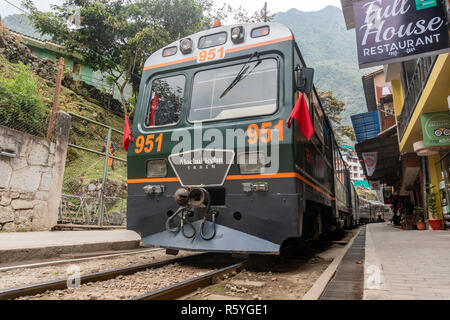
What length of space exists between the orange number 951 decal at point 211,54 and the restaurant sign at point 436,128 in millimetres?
7009

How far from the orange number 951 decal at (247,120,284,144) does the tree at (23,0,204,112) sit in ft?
51.0

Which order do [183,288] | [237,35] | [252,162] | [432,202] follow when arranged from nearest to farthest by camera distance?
[183,288] < [252,162] < [237,35] < [432,202]

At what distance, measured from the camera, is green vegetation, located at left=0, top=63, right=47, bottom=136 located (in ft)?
22.8

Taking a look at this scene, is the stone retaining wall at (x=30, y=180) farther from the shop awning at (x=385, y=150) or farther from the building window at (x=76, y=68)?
the building window at (x=76, y=68)

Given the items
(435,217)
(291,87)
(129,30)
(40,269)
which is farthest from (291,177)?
(129,30)

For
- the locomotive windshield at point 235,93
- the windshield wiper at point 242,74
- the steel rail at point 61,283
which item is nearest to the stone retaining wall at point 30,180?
the steel rail at point 61,283

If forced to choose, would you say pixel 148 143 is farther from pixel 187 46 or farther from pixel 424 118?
pixel 424 118

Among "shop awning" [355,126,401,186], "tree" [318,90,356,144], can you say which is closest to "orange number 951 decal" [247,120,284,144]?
"shop awning" [355,126,401,186]

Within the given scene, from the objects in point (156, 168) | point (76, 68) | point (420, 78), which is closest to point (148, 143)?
point (156, 168)

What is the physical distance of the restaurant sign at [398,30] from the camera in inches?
208

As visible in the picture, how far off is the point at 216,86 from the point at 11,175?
4.91 meters

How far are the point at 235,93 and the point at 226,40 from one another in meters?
0.95

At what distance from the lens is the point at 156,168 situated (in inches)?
191
